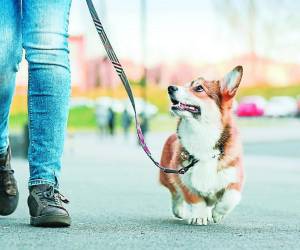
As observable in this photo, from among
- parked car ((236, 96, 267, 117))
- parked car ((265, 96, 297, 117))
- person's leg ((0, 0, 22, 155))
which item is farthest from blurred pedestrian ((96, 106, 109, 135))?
parked car ((265, 96, 297, 117))

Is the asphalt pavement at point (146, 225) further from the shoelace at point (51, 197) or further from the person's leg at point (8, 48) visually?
the person's leg at point (8, 48)

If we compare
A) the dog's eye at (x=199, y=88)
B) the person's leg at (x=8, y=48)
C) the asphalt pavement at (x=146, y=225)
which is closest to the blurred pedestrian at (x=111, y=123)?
the asphalt pavement at (x=146, y=225)

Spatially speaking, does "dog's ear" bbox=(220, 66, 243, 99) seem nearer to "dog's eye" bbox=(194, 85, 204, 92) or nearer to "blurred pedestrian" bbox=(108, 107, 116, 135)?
"dog's eye" bbox=(194, 85, 204, 92)

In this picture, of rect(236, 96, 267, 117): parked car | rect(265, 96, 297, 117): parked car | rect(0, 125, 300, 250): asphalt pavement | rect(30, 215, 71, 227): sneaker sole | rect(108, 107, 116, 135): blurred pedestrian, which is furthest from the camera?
rect(236, 96, 267, 117): parked car

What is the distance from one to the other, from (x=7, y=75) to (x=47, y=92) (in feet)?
0.79

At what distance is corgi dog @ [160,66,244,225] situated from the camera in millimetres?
5473

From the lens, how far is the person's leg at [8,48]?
4906 millimetres

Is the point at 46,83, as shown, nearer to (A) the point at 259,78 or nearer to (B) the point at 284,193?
(B) the point at 284,193

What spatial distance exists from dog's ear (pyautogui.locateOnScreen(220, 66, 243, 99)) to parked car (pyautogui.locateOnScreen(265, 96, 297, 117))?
79.3 metres

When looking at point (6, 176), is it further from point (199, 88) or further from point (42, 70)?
point (199, 88)

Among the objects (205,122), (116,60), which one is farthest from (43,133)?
(205,122)

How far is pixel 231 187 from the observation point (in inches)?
216

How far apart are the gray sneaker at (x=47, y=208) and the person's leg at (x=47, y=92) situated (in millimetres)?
45

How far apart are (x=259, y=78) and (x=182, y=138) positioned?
7393 cm
